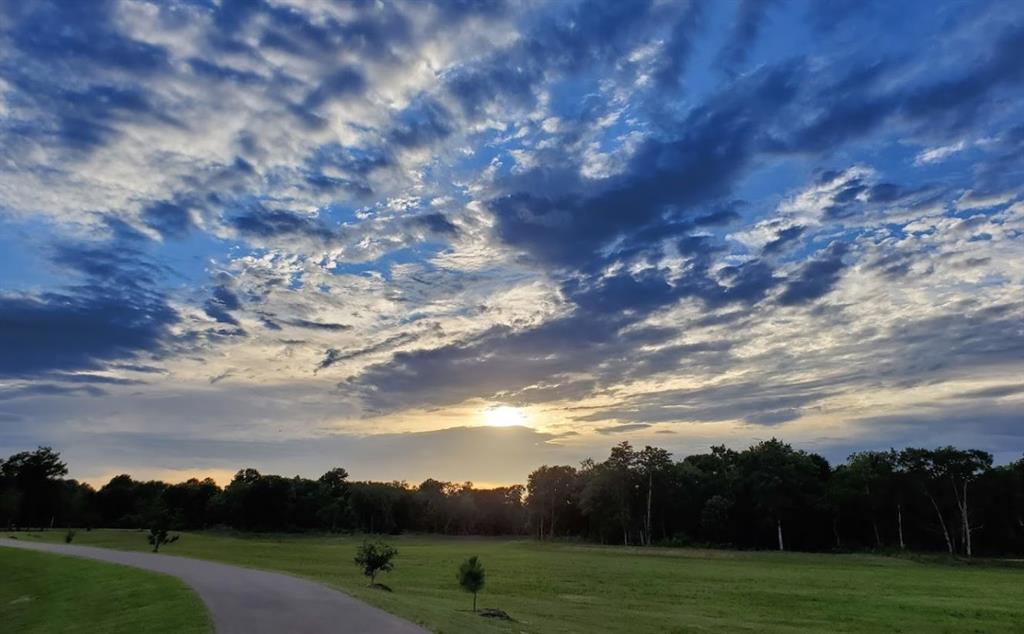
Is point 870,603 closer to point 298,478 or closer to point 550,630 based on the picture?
point 550,630

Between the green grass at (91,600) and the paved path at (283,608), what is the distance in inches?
31.0

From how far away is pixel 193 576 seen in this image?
116 feet

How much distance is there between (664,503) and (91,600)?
104 m

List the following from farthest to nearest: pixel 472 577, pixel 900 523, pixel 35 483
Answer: pixel 35 483 → pixel 900 523 → pixel 472 577

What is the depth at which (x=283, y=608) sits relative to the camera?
22.9 metres

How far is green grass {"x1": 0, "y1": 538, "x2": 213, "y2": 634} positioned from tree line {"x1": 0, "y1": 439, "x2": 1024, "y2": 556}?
22675mm

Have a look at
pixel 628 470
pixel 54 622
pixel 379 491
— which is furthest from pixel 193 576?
pixel 379 491

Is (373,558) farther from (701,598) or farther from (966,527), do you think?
(966,527)

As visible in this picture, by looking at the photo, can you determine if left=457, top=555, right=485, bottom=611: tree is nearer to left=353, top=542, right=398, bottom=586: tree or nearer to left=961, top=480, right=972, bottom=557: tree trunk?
left=353, top=542, right=398, bottom=586: tree

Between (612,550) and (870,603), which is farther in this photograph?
(612,550)

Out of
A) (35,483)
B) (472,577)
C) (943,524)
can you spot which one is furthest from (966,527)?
(35,483)

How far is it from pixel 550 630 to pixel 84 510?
15844cm

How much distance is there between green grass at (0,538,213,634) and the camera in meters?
22.4

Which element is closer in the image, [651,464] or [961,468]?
[961,468]
